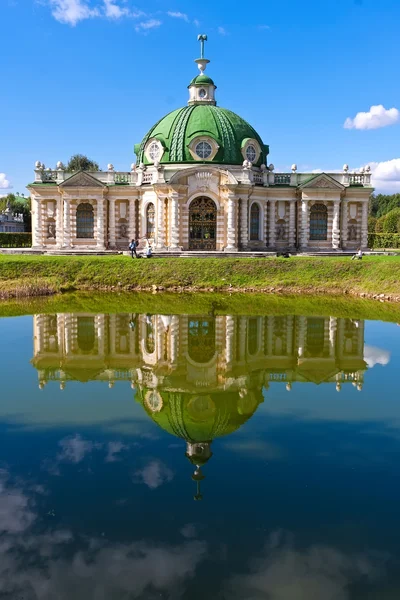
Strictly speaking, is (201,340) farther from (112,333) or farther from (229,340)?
(112,333)

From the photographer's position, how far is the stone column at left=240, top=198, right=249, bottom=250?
158ft

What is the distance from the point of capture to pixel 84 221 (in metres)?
51.2

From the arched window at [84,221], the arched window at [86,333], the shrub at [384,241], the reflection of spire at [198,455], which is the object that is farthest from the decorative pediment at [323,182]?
the reflection of spire at [198,455]

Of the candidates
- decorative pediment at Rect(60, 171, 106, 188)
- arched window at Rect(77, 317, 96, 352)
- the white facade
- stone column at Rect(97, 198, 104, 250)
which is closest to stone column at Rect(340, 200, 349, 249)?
the white facade

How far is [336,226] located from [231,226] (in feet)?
30.9

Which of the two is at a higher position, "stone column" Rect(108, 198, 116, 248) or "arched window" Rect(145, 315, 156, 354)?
"stone column" Rect(108, 198, 116, 248)

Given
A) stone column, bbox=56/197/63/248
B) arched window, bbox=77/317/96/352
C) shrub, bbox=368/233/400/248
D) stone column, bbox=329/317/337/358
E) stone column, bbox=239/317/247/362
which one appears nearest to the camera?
stone column, bbox=239/317/247/362

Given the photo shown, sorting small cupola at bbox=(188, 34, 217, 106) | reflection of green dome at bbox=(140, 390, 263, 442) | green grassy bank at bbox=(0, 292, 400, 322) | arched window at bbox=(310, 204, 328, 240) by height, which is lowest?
reflection of green dome at bbox=(140, 390, 263, 442)

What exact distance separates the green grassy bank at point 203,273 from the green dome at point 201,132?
11.3m

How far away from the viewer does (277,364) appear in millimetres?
19531

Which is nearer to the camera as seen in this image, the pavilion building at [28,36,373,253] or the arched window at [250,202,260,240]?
the pavilion building at [28,36,373,253]

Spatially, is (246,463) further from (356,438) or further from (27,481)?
(27,481)

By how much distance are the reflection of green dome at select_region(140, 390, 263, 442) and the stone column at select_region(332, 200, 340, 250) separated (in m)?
36.8

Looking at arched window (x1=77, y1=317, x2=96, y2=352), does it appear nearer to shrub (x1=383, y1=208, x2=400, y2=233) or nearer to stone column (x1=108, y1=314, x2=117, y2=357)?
stone column (x1=108, y1=314, x2=117, y2=357)
